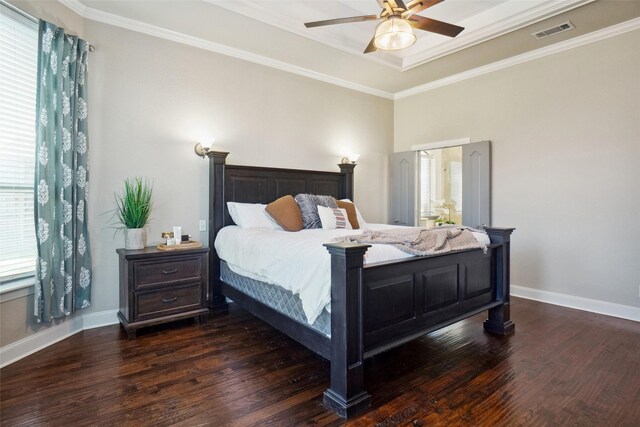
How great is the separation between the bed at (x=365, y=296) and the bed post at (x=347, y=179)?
139 cm

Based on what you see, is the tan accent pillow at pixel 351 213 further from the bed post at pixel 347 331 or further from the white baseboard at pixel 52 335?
the white baseboard at pixel 52 335

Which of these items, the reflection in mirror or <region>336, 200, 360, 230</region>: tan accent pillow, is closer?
<region>336, 200, 360, 230</region>: tan accent pillow

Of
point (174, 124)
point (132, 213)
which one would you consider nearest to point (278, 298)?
point (132, 213)

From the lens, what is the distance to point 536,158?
13.6ft

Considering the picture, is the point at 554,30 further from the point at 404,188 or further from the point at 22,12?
the point at 22,12

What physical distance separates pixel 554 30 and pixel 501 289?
110 inches

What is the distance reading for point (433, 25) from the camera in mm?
2658

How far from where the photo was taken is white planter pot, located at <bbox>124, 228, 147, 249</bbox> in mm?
3102

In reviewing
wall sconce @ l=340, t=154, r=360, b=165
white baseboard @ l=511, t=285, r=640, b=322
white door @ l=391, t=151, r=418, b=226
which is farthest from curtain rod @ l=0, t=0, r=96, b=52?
white baseboard @ l=511, t=285, r=640, b=322

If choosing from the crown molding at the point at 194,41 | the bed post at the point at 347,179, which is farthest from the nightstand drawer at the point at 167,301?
the crown molding at the point at 194,41

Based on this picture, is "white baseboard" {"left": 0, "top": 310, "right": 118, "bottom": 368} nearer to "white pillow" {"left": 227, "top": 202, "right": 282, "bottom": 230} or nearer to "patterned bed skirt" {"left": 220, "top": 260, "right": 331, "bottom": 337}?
"patterned bed skirt" {"left": 220, "top": 260, "right": 331, "bottom": 337}

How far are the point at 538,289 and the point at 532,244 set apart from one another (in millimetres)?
549

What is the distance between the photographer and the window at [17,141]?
8.26ft

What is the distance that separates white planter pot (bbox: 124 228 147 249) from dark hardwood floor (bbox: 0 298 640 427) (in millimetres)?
787
